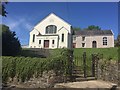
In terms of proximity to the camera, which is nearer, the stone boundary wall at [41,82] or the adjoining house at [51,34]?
the stone boundary wall at [41,82]

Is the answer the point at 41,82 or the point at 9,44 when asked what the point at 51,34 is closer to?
the point at 9,44

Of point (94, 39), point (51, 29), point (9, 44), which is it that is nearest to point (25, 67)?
point (9, 44)

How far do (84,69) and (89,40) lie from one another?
33.8 metres

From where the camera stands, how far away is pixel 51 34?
150 feet

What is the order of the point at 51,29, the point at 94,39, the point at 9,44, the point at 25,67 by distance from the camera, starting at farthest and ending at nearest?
the point at 94,39, the point at 51,29, the point at 9,44, the point at 25,67

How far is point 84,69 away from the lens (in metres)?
15.4

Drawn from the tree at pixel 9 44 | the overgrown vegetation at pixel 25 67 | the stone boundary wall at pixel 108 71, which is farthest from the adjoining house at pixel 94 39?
the overgrown vegetation at pixel 25 67

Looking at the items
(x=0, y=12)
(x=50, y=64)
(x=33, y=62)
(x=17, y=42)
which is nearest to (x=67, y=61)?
(x=50, y=64)

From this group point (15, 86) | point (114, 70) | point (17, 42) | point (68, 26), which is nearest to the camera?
point (15, 86)

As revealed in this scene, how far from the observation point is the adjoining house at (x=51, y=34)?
147 ft

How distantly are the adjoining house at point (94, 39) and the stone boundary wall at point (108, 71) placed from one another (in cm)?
3149

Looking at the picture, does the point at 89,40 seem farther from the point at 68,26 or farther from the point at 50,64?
the point at 50,64

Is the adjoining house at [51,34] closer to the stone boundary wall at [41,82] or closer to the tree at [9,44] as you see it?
the tree at [9,44]

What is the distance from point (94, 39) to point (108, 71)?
34141 mm
